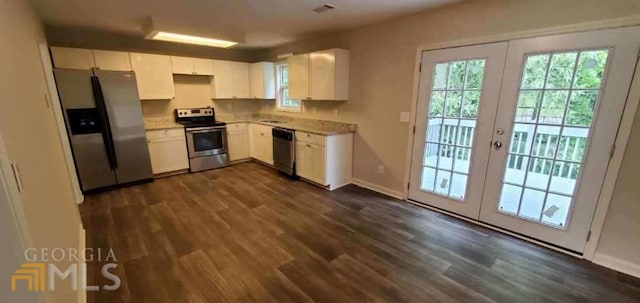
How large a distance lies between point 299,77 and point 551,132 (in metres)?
3.43

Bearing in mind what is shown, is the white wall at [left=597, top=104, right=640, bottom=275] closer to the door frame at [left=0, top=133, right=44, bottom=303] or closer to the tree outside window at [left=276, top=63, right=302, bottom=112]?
the door frame at [left=0, top=133, right=44, bottom=303]

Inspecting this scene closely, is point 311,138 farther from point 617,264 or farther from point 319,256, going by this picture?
point 617,264

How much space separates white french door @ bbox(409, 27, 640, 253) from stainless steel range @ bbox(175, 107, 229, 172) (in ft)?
13.3

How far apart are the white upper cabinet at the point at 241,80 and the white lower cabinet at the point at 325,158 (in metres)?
2.06

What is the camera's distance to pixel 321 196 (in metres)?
3.76

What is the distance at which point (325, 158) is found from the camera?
3.89m

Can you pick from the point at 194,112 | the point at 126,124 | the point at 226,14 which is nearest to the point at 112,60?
the point at 126,124

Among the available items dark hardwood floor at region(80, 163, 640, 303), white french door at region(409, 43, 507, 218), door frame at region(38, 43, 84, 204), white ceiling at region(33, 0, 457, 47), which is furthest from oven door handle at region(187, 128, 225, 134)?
white french door at region(409, 43, 507, 218)

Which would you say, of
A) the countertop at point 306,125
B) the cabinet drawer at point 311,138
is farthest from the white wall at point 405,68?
the cabinet drawer at point 311,138

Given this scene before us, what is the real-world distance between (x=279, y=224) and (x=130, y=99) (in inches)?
121

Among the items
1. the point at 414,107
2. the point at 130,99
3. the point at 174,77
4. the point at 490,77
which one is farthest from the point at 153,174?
the point at 490,77

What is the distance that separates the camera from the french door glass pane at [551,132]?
2193 millimetres

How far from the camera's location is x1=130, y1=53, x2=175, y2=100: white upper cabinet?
4.25 m

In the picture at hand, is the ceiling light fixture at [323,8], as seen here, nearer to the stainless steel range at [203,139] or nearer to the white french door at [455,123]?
the white french door at [455,123]
